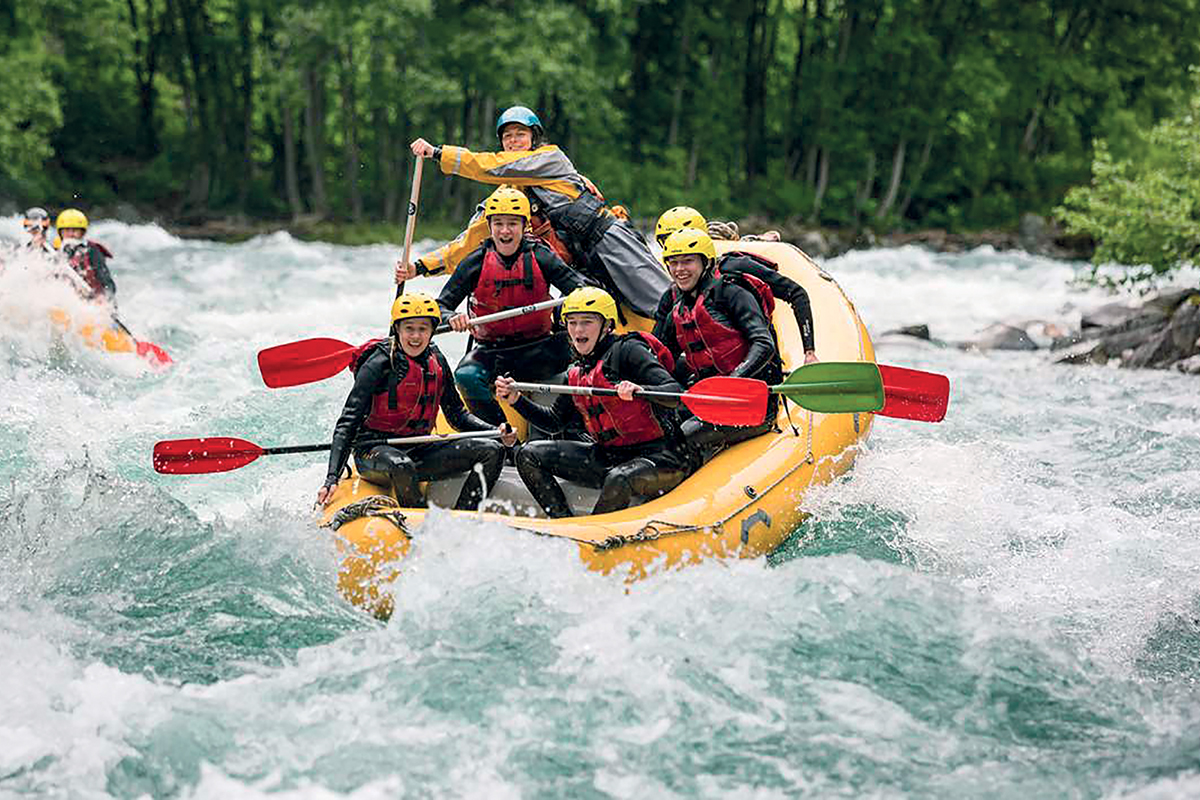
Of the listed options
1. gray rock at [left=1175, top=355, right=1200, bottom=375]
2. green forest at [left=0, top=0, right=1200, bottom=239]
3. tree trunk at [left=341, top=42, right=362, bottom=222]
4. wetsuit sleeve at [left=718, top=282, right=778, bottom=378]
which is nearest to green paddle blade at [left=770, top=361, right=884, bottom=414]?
wetsuit sleeve at [left=718, top=282, right=778, bottom=378]

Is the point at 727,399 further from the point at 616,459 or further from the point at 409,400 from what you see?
the point at 409,400

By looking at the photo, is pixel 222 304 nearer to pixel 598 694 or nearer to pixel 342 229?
pixel 342 229

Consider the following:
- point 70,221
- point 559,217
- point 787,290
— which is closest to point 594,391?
point 787,290

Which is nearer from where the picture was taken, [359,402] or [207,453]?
[359,402]

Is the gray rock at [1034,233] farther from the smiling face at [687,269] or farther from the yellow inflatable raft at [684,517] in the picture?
the smiling face at [687,269]

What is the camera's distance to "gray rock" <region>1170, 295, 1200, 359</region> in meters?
10.8

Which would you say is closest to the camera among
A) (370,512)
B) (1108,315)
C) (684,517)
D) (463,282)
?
(370,512)

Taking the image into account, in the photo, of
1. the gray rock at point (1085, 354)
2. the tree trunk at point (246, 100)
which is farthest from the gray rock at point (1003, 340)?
the tree trunk at point (246, 100)

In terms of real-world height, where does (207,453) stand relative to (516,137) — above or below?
below

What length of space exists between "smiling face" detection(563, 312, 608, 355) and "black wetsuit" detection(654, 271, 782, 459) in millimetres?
563

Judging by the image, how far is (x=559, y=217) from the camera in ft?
21.0

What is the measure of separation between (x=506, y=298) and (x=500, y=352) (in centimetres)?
28

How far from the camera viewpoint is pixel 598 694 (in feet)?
Result: 13.5

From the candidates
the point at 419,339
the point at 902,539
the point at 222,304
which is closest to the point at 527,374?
the point at 419,339
